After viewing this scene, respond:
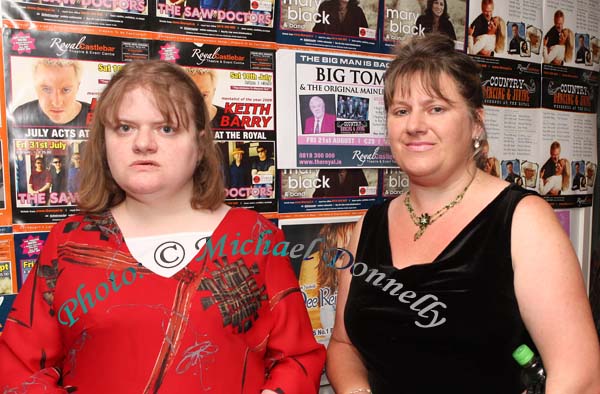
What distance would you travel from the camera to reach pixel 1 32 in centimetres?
154

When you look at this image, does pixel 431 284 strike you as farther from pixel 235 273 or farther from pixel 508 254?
pixel 235 273

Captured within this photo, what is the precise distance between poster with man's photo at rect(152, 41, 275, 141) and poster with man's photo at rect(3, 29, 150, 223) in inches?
8.6

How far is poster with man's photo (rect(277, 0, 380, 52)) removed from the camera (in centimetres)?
195

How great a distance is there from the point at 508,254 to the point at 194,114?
30.2 inches

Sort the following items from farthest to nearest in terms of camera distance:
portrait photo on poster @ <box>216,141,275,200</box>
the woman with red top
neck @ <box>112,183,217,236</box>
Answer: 1. portrait photo on poster @ <box>216,141,275,200</box>
2. neck @ <box>112,183,217,236</box>
3. the woman with red top

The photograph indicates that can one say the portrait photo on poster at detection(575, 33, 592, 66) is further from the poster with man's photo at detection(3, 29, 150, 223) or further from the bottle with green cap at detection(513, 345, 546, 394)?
the poster with man's photo at detection(3, 29, 150, 223)

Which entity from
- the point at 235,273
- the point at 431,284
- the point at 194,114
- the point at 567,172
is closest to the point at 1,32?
the point at 194,114

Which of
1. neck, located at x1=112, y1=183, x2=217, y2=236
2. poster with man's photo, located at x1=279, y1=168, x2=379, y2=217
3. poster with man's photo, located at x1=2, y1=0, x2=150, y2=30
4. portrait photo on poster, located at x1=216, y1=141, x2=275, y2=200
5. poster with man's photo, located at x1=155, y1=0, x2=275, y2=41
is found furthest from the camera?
poster with man's photo, located at x1=279, y1=168, x2=379, y2=217

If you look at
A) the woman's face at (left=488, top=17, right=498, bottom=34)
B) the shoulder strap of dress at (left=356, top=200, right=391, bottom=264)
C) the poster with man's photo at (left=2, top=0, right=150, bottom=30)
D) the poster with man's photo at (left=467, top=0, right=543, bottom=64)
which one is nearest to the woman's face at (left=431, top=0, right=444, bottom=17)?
the poster with man's photo at (left=467, top=0, right=543, bottom=64)

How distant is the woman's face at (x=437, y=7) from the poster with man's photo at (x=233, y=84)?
753 millimetres

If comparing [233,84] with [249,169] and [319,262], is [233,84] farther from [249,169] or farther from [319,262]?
[319,262]

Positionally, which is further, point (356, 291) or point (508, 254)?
point (356, 291)

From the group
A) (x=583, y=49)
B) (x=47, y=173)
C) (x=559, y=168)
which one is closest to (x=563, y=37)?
(x=583, y=49)
